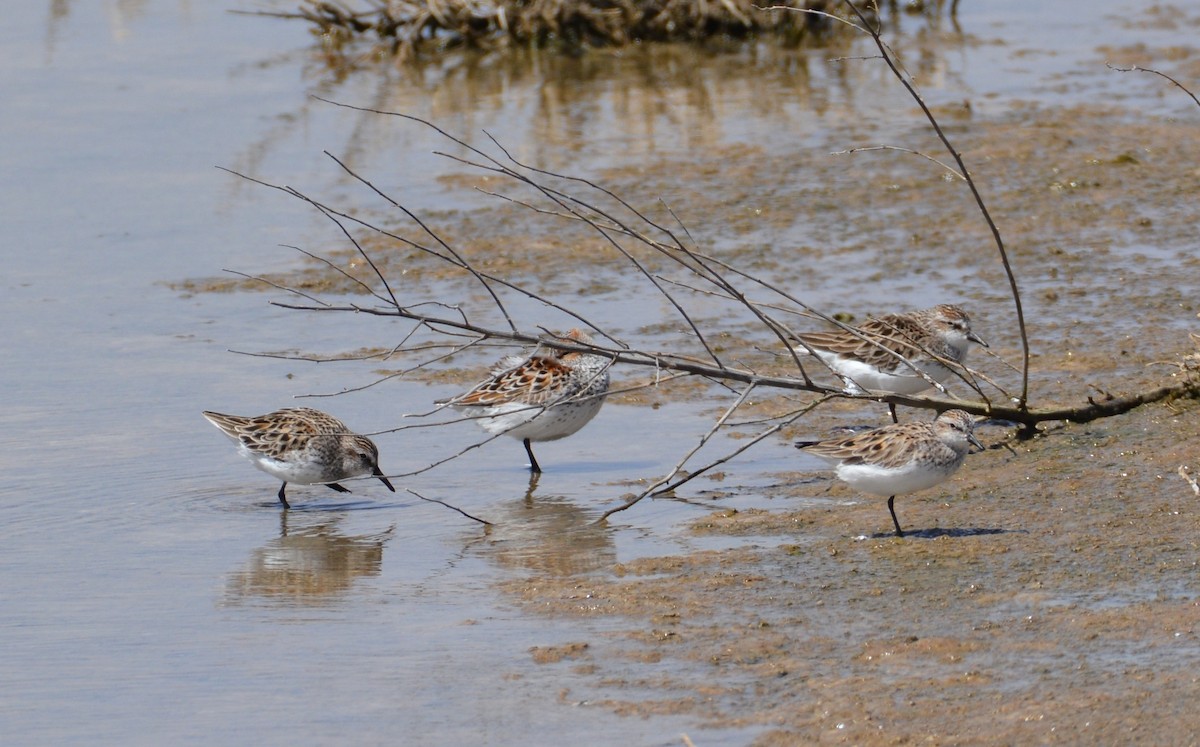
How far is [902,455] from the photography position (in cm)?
802

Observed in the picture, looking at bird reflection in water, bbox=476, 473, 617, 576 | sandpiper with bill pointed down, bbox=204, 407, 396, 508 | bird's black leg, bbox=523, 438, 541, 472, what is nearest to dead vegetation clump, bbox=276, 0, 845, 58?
bird's black leg, bbox=523, 438, 541, 472

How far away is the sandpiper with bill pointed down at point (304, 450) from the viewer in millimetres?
9195

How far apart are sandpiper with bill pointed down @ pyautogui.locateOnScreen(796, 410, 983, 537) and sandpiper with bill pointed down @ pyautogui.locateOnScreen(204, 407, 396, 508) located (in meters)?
2.44

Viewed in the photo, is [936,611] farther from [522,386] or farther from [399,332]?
[399,332]

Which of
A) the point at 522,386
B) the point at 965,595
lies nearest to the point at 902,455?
the point at 965,595

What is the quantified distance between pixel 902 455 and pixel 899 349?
203 centimetres

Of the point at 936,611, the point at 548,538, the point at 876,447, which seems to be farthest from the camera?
the point at 548,538

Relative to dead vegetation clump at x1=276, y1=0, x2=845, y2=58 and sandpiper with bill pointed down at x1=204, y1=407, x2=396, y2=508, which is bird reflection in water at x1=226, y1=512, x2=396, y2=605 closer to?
sandpiper with bill pointed down at x1=204, y1=407, x2=396, y2=508

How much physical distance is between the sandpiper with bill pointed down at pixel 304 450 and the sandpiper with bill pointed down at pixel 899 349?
264cm

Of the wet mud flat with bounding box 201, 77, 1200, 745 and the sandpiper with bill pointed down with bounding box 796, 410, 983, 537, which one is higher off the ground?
the sandpiper with bill pointed down with bounding box 796, 410, 983, 537

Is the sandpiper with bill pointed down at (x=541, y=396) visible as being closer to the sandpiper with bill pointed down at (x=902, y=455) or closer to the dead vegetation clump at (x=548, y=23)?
the sandpiper with bill pointed down at (x=902, y=455)

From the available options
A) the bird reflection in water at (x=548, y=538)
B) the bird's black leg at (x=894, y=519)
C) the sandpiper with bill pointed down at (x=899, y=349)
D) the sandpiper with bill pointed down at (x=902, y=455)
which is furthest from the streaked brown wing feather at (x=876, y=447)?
the sandpiper with bill pointed down at (x=899, y=349)

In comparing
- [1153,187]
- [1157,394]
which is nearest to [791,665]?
[1157,394]

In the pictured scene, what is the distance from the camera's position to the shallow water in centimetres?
675
